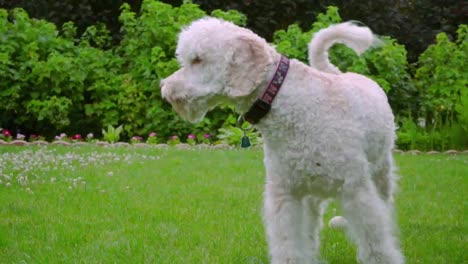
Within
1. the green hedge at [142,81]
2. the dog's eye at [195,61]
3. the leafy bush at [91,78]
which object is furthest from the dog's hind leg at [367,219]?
the leafy bush at [91,78]

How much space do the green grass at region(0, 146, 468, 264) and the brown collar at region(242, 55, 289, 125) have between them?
3.28 feet

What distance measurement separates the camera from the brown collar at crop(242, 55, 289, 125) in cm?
301

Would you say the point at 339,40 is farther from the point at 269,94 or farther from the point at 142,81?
the point at 142,81

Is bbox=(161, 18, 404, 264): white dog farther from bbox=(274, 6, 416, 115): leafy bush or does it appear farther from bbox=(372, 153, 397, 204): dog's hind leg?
bbox=(274, 6, 416, 115): leafy bush

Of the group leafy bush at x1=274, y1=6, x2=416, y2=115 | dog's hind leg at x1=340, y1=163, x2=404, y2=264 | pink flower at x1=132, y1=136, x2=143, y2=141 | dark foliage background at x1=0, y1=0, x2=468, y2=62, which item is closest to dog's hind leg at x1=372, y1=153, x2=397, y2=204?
dog's hind leg at x1=340, y1=163, x2=404, y2=264

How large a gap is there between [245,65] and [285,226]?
85 cm

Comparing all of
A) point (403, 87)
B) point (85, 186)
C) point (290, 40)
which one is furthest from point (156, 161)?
point (403, 87)

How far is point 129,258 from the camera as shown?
3609mm

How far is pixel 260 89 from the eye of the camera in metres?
3.03

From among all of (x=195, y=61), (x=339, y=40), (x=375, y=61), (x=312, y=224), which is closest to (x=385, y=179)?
(x=312, y=224)

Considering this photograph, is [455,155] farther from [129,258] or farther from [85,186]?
[129,258]

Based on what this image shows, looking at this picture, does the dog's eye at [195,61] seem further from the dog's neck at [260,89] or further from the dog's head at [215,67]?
the dog's neck at [260,89]

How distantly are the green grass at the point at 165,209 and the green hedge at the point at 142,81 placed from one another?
1.61 m

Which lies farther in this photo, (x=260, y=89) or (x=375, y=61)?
(x=375, y=61)
